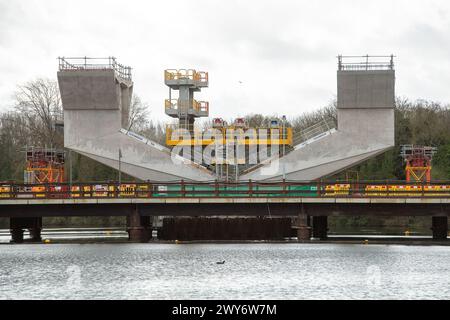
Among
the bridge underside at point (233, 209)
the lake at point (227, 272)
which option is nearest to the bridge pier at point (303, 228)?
the bridge underside at point (233, 209)

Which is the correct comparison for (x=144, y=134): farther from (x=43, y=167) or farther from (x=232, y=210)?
(x=232, y=210)

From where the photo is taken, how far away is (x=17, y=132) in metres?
110

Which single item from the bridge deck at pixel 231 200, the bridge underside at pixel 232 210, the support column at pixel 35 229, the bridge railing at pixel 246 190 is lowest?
the support column at pixel 35 229

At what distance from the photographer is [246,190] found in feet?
173

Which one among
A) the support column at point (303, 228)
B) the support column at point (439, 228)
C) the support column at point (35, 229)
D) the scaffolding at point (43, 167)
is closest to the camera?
the support column at point (303, 228)

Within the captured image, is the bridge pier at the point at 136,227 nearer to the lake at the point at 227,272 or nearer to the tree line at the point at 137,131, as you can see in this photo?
the lake at the point at 227,272

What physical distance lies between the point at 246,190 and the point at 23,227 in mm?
14088

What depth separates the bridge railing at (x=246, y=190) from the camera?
51562 mm

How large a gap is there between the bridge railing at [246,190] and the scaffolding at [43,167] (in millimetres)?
9494

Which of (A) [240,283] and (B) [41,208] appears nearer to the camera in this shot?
(A) [240,283]
